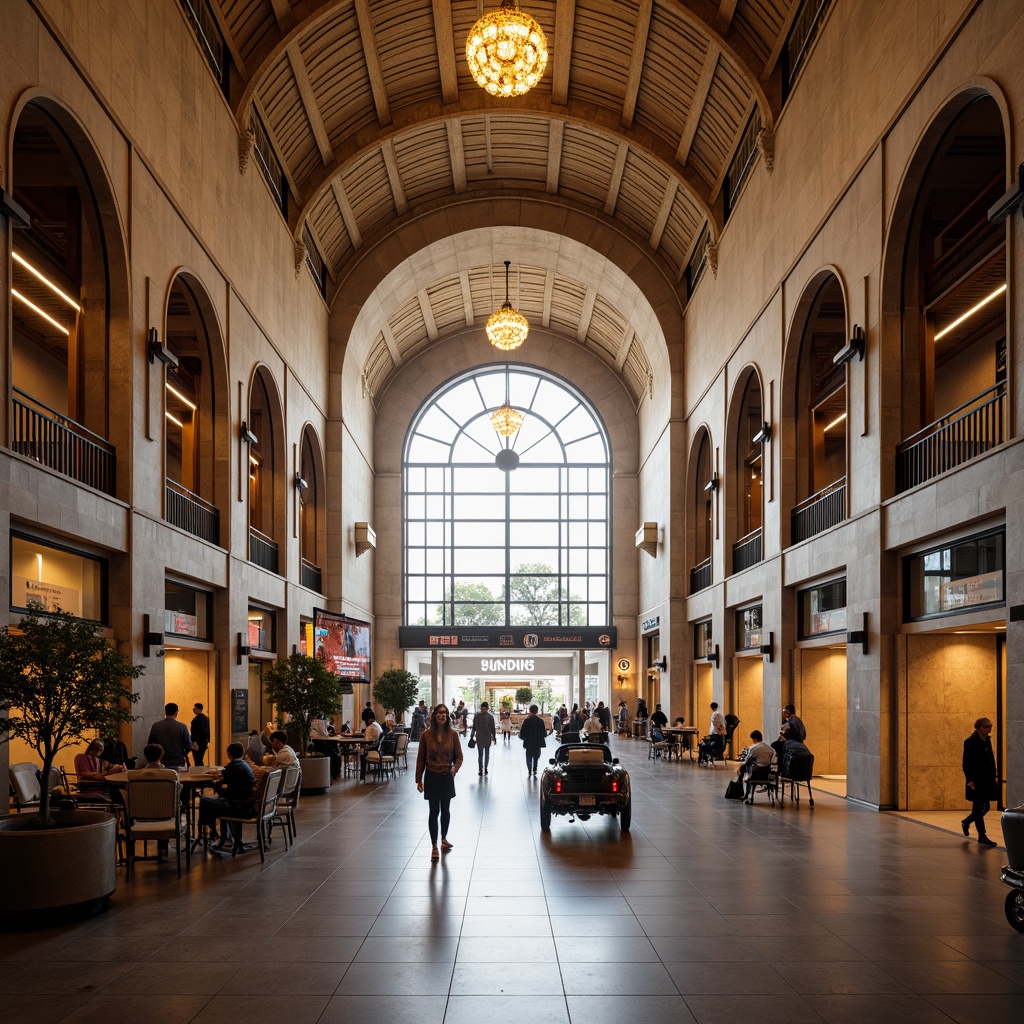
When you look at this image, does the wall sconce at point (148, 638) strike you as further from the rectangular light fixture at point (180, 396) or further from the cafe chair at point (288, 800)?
the rectangular light fixture at point (180, 396)

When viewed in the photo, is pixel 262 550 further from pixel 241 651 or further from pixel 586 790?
pixel 586 790

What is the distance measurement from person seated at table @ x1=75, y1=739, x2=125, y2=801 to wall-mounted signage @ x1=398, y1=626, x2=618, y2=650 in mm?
25568

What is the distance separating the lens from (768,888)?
9172 mm

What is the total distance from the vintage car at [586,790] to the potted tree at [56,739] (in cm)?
564

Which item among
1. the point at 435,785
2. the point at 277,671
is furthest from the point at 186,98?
the point at 435,785

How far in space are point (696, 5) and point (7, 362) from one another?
15.4 m

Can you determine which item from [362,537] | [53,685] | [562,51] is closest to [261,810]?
[53,685]

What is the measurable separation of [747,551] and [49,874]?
1818 cm

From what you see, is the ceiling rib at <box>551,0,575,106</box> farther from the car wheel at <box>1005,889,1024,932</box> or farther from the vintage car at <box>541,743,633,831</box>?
the car wheel at <box>1005,889,1024,932</box>

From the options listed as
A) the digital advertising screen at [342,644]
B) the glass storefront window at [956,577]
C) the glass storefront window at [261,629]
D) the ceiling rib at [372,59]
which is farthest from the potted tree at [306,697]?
the ceiling rib at [372,59]

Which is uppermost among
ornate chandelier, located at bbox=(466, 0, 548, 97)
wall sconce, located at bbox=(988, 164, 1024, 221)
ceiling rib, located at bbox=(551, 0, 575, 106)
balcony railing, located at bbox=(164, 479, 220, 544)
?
ceiling rib, located at bbox=(551, 0, 575, 106)

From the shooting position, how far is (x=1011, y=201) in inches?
416

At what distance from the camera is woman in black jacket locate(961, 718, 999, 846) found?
11.3 metres

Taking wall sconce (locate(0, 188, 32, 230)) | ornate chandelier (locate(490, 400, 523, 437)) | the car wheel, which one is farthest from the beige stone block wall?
ornate chandelier (locate(490, 400, 523, 437))
